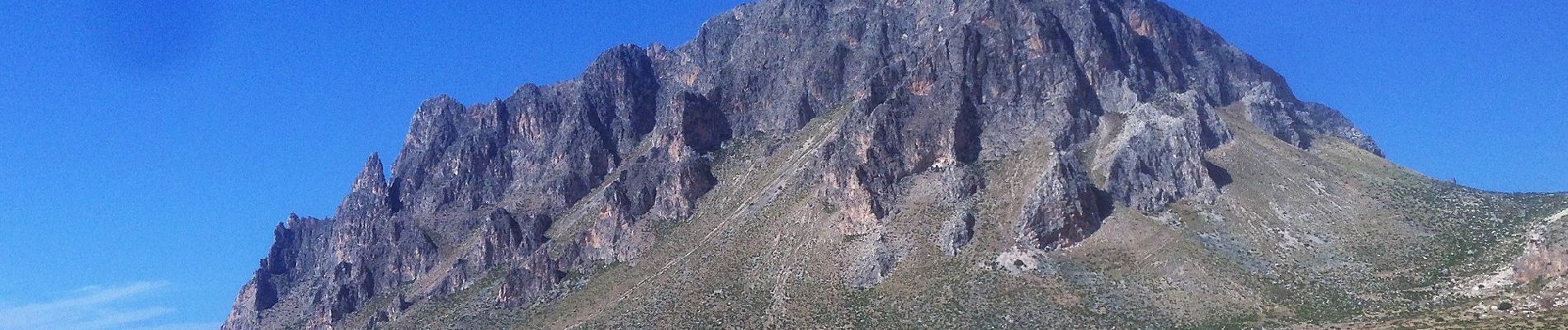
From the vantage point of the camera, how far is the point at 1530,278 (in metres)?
123

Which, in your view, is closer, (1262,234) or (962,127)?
(1262,234)

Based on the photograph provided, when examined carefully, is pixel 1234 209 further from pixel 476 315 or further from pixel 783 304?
pixel 476 315

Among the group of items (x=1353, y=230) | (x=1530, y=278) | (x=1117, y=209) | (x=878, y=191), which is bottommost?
(x=1530, y=278)

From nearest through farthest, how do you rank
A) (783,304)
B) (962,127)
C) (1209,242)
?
(1209,242) → (783,304) → (962,127)

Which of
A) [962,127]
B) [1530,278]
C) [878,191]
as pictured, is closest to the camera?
[1530,278]

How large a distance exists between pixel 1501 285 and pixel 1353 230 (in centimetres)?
2433

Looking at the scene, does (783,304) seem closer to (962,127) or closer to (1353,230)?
(962,127)

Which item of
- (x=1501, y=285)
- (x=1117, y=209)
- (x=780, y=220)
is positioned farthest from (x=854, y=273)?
(x=1501, y=285)

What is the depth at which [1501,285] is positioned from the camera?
124438 millimetres

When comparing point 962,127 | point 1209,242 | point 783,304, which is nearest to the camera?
point 1209,242

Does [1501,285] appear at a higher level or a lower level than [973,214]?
lower

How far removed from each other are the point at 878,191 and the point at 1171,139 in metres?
40.7

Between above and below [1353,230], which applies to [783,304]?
above

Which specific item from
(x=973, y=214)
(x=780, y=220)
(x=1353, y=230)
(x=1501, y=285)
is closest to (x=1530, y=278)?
(x=1501, y=285)
